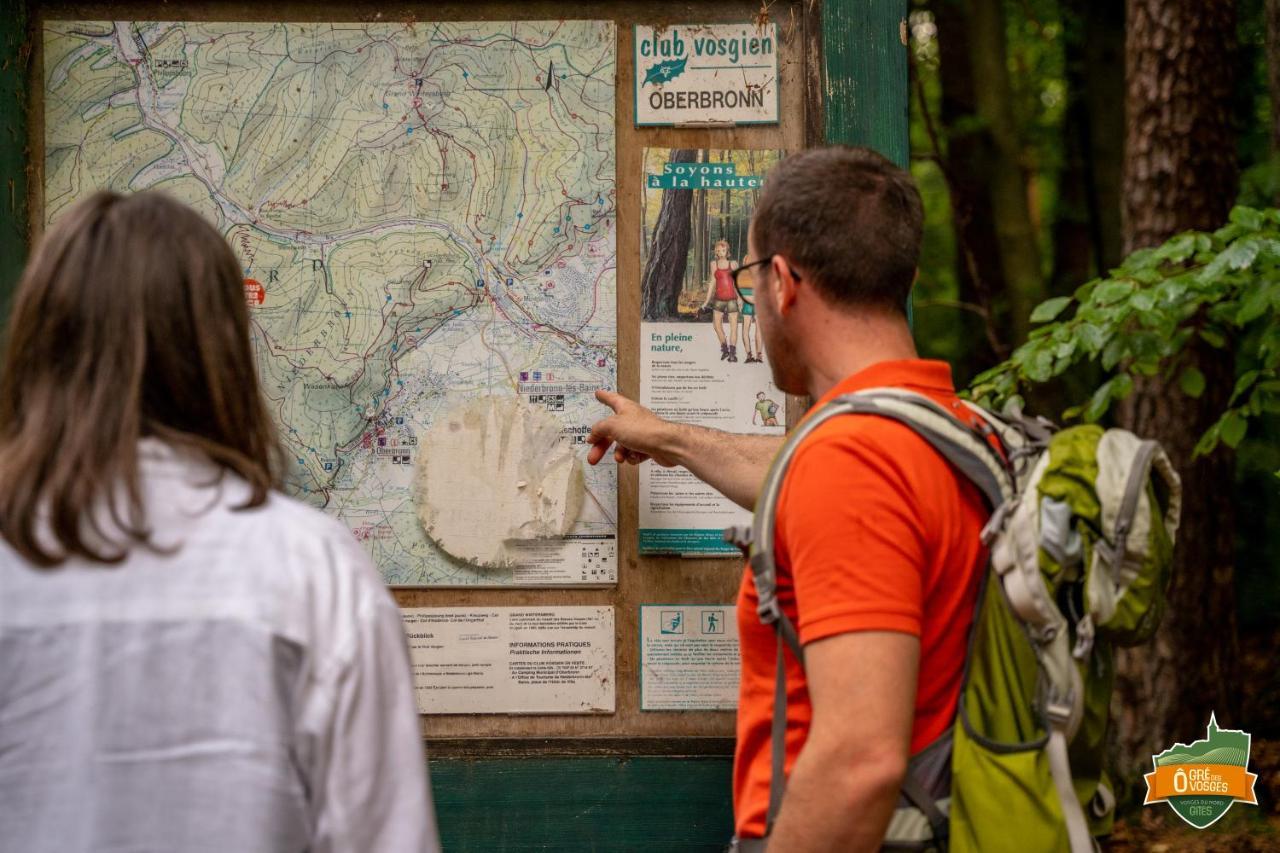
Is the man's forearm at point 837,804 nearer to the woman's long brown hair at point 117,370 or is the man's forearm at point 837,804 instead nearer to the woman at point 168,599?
the woman at point 168,599

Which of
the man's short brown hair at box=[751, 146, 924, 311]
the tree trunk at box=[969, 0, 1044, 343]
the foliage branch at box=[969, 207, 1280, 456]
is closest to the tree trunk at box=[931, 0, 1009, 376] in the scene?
the tree trunk at box=[969, 0, 1044, 343]

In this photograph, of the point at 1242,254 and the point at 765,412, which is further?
the point at 1242,254

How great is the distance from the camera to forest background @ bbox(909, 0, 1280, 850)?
354 cm

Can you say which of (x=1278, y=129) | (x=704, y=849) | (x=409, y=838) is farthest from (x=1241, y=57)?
(x=409, y=838)

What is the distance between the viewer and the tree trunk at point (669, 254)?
8.47 feet

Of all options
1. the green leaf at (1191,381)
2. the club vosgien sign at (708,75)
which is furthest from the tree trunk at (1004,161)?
the club vosgien sign at (708,75)

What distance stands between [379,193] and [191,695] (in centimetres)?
153

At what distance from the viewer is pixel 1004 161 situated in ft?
27.8

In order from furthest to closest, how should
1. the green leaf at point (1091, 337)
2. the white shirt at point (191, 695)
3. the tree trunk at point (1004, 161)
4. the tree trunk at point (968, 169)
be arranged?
1. the tree trunk at point (968, 169)
2. the tree trunk at point (1004, 161)
3. the green leaf at point (1091, 337)
4. the white shirt at point (191, 695)

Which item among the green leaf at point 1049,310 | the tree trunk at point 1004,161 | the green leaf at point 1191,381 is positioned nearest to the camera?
the green leaf at point 1049,310

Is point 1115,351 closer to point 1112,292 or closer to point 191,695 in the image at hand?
point 1112,292

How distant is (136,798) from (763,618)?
855 mm

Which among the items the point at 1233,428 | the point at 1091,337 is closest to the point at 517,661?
the point at 1091,337

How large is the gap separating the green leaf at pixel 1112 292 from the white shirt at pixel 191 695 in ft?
8.80
